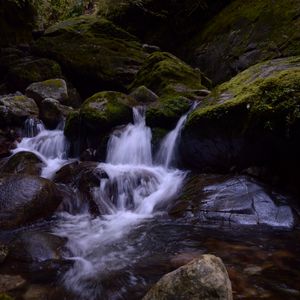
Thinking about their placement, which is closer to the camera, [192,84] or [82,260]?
[82,260]

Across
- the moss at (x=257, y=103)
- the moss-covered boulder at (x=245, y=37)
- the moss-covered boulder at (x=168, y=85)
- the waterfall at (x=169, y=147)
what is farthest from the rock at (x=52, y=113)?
the moss at (x=257, y=103)

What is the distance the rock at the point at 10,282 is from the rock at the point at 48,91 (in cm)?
740

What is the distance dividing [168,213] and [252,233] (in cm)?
135

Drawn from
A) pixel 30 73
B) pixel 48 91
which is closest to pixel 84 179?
pixel 48 91

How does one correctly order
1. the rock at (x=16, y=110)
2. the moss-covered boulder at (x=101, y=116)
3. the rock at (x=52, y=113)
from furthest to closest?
the rock at (x=52, y=113), the rock at (x=16, y=110), the moss-covered boulder at (x=101, y=116)

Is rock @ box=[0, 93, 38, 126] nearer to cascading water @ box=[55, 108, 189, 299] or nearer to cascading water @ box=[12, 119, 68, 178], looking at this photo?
cascading water @ box=[12, 119, 68, 178]

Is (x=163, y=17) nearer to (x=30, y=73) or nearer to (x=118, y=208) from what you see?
(x=30, y=73)

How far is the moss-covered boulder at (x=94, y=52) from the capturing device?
1121 centimetres

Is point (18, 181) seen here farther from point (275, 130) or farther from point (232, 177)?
point (275, 130)

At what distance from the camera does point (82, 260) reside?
400cm

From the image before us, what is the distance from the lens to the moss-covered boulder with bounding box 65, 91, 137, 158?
785cm

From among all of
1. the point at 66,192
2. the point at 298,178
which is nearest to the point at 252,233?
A: the point at 298,178

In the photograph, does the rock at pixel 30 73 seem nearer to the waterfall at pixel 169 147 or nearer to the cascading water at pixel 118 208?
the cascading water at pixel 118 208

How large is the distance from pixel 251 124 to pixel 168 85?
3.85 m
